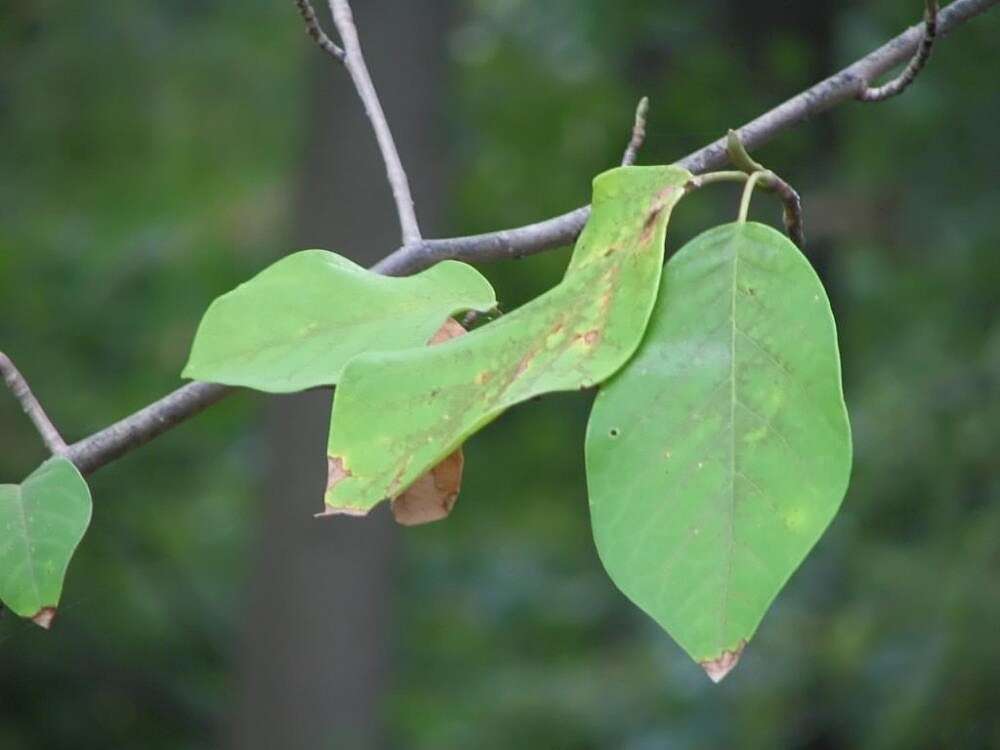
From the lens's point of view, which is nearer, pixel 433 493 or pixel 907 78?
pixel 433 493

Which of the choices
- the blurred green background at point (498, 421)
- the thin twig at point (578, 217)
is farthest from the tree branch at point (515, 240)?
the blurred green background at point (498, 421)

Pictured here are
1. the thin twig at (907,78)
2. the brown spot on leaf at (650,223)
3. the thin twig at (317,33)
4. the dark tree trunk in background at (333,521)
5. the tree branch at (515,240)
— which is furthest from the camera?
the dark tree trunk in background at (333,521)

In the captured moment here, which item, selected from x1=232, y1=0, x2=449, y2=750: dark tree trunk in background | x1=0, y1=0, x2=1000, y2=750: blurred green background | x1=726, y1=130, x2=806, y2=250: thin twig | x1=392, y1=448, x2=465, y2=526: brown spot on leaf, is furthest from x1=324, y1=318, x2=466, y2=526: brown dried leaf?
x1=232, y1=0, x2=449, y2=750: dark tree trunk in background

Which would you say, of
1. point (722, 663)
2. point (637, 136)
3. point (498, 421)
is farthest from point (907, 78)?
point (498, 421)

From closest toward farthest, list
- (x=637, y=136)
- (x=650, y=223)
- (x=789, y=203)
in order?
1. (x=650, y=223)
2. (x=789, y=203)
3. (x=637, y=136)

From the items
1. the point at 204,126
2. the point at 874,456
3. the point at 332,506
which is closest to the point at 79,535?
the point at 332,506

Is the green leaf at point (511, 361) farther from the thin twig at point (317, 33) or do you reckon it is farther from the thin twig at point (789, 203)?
the thin twig at point (317, 33)

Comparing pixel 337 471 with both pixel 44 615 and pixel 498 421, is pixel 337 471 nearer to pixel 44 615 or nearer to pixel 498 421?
pixel 44 615
